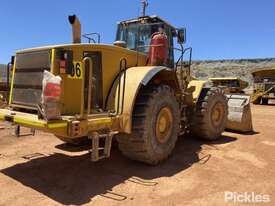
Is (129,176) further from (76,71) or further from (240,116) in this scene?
(240,116)

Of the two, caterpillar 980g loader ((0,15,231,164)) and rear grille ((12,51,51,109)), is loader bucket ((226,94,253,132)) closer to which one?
caterpillar 980g loader ((0,15,231,164))

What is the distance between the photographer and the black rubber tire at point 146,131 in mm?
4574

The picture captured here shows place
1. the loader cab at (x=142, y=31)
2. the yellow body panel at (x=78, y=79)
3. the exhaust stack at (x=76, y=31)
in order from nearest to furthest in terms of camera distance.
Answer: the yellow body panel at (x=78, y=79) < the exhaust stack at (x=76, y=31) < the loader cab at (x=142, y=31)

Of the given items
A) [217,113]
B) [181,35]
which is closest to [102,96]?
[181,35]

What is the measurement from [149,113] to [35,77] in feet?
5.92

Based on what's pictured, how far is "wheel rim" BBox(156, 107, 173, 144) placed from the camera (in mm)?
4984

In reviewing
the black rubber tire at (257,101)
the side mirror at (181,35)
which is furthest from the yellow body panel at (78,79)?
the black rubber tire at (257,101)

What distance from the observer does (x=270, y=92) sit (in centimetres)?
2175

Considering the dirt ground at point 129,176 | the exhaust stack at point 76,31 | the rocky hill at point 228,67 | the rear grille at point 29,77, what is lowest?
the dirt ground at point 129,176

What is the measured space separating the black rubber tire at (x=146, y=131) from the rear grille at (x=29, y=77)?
4.73 feet

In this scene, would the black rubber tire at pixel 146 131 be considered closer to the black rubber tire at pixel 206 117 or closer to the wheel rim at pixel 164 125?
the wheel rim at pixel 164 125

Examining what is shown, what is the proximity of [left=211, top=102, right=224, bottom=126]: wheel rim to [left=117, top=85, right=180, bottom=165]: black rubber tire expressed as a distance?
240 cm

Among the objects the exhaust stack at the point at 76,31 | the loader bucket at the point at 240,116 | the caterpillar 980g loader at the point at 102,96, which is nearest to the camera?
the caterpillar 980g loader at the point at 102,96

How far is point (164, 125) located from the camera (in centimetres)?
518
